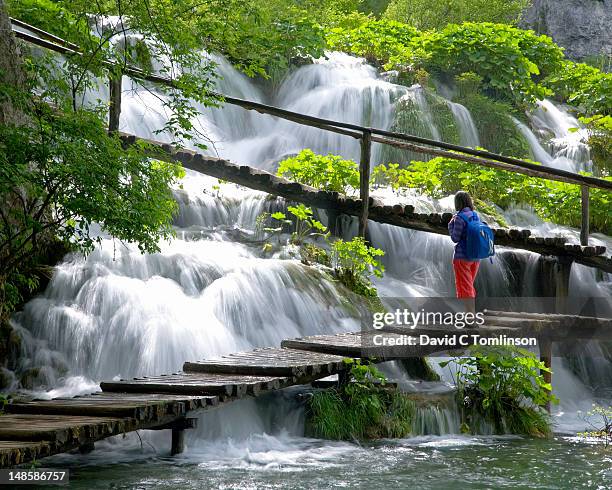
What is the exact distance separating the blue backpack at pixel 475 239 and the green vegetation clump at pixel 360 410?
1544 millimetres

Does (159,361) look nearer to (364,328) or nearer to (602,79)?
(364,328)

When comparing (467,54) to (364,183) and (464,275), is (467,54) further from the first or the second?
(464,275)

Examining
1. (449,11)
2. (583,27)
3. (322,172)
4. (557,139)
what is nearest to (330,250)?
(322,172)

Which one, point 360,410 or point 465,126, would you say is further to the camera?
point 465,126

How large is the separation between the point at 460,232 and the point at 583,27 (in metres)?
20.0

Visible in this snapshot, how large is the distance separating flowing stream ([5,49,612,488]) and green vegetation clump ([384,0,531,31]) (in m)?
A: 12.9

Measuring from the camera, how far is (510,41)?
68.4 feet

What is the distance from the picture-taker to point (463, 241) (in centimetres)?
872

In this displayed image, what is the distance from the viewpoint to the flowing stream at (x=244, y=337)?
628cm

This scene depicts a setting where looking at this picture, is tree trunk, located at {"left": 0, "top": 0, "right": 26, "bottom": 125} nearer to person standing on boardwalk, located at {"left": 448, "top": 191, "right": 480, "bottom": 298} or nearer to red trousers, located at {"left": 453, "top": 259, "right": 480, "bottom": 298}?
person standing on boardwalk, located at {"left": 448, "top": 191, "right": 480, "bottom": 298}

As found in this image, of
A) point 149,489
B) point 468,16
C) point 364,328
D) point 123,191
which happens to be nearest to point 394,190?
point 364,328

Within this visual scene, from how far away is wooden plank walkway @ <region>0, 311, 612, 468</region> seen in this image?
4.94 metres

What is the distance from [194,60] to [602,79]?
16.2m

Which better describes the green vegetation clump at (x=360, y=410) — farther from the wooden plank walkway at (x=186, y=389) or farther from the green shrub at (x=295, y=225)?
the green shrub at (x=295, y=225)
